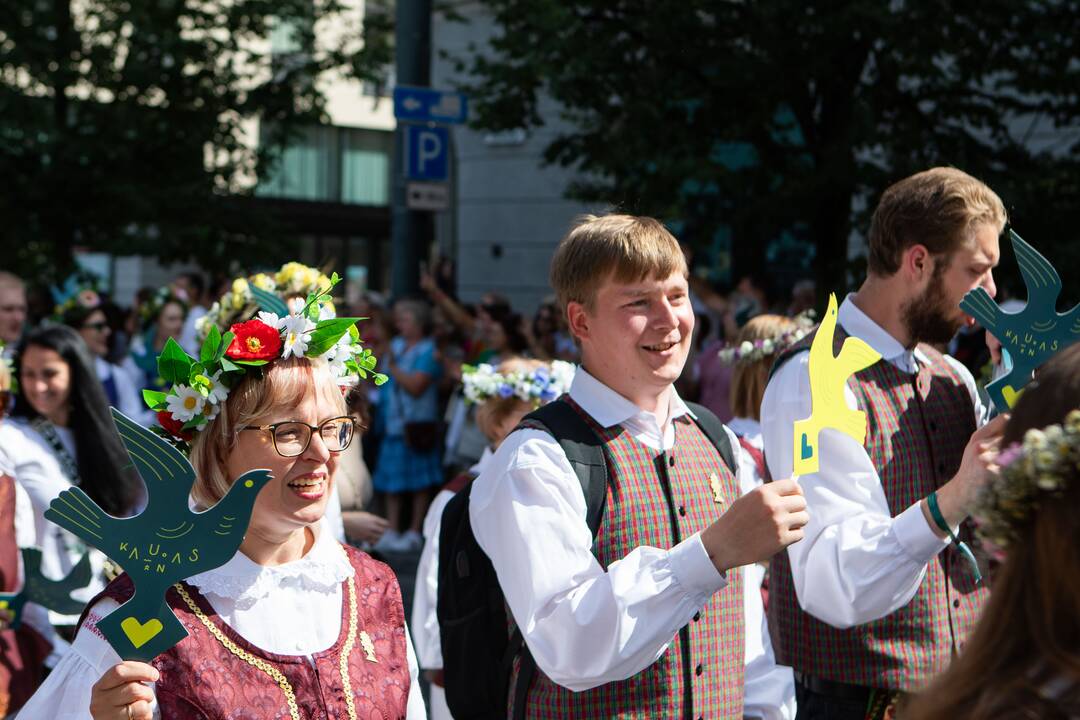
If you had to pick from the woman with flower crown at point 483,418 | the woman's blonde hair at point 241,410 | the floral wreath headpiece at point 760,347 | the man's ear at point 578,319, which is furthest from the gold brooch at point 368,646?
the floral wreath headpiece at point 760,347

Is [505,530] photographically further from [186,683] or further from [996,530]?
[996,530]

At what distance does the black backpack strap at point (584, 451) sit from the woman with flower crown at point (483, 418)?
1598 mm

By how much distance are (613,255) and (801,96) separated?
6.57m

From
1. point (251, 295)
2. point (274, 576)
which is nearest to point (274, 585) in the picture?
point (274, 576)

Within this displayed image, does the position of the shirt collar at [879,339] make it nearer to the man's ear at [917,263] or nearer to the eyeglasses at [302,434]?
the man's ear at [917,263]

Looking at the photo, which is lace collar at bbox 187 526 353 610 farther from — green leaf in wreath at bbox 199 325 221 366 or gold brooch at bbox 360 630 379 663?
green leaf in wreath at bbox 199 325 221 366

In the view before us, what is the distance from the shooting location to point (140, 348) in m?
11.5

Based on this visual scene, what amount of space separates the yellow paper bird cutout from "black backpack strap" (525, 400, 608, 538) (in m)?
0.38

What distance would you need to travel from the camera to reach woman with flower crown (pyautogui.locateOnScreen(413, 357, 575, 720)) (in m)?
4.43

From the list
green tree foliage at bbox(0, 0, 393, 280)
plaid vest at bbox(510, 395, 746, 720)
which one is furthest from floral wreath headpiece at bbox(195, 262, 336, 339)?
green tree foliage at bbox(0, 0, 393, 280)

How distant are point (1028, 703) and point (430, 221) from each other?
908cm

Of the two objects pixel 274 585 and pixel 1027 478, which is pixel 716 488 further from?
pixel 1027 478

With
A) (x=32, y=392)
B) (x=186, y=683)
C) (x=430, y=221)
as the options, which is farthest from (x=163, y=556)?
(x=430, y=221)

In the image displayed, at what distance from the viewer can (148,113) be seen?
42.6 feet
